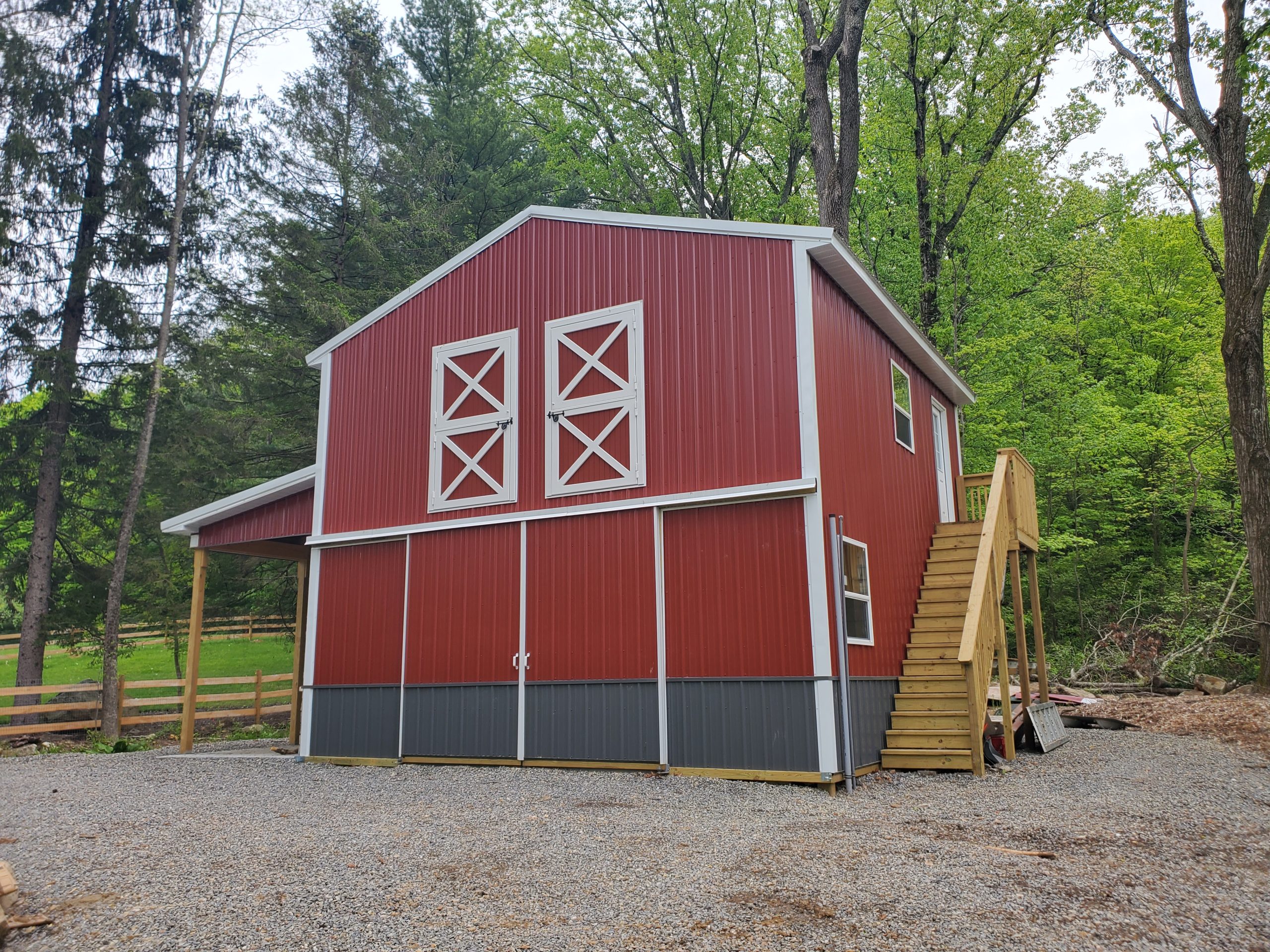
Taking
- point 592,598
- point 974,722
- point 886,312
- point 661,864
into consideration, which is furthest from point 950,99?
point 661,864

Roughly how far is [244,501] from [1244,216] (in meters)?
14.4

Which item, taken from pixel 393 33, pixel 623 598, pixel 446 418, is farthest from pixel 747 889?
pixel 393 33

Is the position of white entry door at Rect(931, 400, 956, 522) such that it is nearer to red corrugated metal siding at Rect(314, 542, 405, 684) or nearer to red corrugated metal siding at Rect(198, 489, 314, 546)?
red corrugated metal siding at Rect(314, 542, 405, 684)

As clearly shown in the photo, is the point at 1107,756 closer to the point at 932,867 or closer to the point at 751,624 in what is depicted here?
A: the point at 751,624

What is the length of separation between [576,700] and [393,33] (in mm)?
25133

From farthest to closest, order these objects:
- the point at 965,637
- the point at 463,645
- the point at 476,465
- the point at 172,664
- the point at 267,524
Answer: the point at 172,664 → the point at 267,524 → the point at 476,465 → the point at 463,645 → the point at 965,637

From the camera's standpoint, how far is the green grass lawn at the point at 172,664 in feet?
83.3

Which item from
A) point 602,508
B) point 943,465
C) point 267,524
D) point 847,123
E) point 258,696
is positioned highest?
point 847,123

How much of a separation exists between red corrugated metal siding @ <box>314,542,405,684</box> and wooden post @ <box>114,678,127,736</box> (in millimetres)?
6589

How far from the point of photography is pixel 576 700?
9195 millimetres

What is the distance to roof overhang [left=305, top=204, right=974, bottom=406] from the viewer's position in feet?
29.1

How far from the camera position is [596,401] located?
31.8 feet

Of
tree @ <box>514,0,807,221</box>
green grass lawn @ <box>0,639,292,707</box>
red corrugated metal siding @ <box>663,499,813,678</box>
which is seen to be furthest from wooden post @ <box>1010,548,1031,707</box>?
green grass lawn @ <box>0,639,292,707</box>

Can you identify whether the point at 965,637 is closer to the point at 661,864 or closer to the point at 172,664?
the point at 661,864
